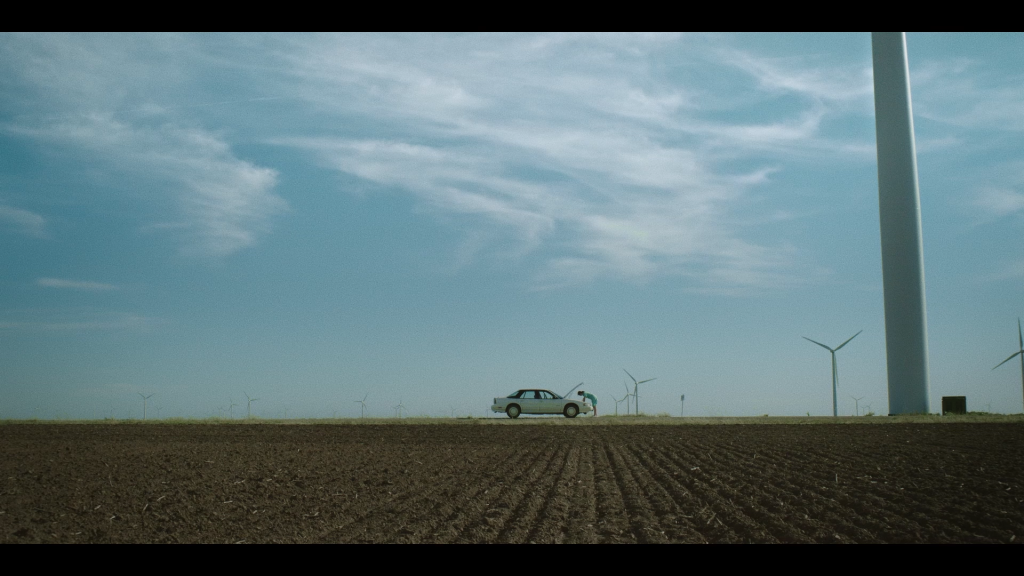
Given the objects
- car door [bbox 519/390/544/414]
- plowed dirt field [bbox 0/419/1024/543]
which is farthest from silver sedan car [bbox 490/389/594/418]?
plowed dirt field [bbox 0/419/1024/543]

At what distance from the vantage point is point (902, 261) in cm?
4272

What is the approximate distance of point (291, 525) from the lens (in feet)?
31.9

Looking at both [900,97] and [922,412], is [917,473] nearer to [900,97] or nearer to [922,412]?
[922,412]

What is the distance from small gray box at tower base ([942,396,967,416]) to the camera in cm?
4475

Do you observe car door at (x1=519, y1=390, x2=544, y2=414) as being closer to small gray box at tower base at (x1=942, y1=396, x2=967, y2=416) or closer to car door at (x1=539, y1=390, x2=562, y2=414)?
car door at (x1=539, y1=390, x2=562, y2=414)

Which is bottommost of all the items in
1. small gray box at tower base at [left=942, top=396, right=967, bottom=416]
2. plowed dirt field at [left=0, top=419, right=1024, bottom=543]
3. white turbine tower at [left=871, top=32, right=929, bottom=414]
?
plowed dirt field at [left=0, top=419, right=1024, bottom=543]

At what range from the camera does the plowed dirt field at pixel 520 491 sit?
361 inches

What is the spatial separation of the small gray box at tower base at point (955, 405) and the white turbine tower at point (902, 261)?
366 cm

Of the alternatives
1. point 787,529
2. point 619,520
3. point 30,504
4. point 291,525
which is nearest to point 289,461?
point 30,504

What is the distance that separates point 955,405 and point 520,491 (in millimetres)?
41608

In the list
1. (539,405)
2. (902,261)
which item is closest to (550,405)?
(539,405)

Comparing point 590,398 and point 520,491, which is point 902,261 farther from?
point 520,491

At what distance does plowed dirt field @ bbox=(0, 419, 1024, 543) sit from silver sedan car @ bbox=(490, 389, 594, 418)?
17070mm

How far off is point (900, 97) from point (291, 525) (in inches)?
1767
